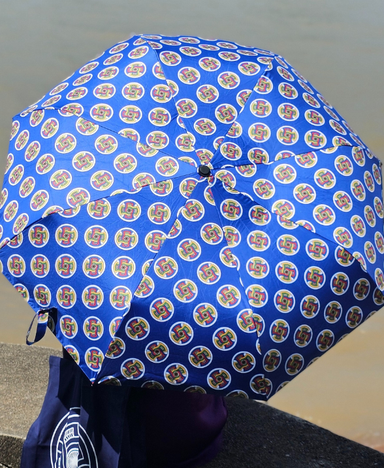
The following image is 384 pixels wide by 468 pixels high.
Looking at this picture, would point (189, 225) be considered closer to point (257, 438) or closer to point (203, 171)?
point (203, 171)

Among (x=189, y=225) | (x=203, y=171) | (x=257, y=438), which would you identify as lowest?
(x=257, y=438)

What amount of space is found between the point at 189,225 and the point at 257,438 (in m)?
1.93

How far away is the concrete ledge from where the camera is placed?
3924 mm

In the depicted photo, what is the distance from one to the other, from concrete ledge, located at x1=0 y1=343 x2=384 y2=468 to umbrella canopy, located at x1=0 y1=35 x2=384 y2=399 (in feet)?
4.14

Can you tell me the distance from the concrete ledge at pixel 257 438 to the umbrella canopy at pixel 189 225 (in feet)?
4.14

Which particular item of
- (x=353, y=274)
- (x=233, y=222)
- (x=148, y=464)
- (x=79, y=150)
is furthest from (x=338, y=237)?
(x=148, y=464)

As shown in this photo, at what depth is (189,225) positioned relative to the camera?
9.24 feet

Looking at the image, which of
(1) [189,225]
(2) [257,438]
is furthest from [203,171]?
(2) [257,438]

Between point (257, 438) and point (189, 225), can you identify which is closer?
point (189, 225)

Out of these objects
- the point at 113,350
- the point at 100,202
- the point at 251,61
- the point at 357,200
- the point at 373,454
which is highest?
the point at 251,61

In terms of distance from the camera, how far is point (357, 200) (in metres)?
3.12

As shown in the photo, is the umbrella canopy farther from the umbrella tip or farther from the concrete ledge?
the concrete ledge

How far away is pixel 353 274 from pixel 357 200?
0.36m

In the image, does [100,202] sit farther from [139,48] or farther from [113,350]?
[139,48]
